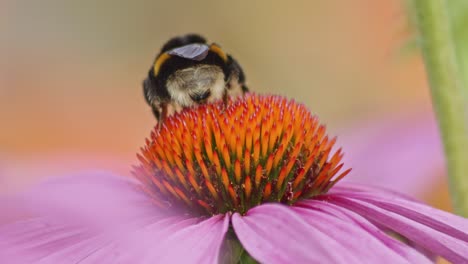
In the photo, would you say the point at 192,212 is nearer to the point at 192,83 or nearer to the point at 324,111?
the point at 192,83

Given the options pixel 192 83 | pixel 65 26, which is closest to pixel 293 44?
pixel 65 26

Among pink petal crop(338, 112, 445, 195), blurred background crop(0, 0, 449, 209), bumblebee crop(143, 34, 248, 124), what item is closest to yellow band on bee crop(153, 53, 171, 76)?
bumblebee crop(143, 34, 248, 124)

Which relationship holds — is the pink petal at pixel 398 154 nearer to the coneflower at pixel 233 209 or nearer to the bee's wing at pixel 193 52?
the coneflower at pixel 233 209

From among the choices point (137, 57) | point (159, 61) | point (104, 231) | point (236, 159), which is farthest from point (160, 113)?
point (137, 57)

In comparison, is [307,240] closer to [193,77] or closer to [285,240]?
[285,240]

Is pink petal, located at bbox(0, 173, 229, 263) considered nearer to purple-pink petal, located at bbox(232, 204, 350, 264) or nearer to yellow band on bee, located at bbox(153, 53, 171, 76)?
purple-pink petal, located at bbox(232, 204, 350, 264)

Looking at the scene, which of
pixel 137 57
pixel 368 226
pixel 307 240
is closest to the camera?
pixel 307 240

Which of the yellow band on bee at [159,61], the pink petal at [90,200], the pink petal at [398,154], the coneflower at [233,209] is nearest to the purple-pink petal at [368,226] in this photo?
the coneflower at [233,209]
